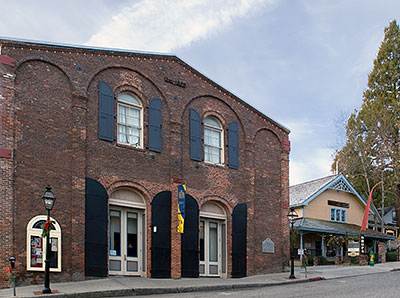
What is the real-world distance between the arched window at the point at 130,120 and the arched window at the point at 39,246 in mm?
4280

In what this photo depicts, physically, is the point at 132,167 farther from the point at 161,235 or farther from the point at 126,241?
the point at 161,235

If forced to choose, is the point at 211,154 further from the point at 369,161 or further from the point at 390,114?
the point at 390,114

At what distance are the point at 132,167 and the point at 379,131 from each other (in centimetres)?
2932

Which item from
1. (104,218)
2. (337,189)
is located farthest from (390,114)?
(104,218)

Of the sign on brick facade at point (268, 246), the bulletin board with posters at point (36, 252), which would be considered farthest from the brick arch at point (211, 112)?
the bulletin board with posters at point (36, 252)

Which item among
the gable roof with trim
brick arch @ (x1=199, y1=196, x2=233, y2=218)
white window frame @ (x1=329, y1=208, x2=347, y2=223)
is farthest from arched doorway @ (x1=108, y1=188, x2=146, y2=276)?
white window frame @ (x1=329, y1=208, x2=347, y2=223)

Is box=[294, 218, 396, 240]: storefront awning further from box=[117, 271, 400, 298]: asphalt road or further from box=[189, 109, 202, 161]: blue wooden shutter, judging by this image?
box=[117, 271, 400, 298]: asphalt road

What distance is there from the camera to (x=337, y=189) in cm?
3881

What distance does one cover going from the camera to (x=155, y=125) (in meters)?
20.5

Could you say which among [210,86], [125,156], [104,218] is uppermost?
[210,86]

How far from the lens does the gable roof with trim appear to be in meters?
36.3

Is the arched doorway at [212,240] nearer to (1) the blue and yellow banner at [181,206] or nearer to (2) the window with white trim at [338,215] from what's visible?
(1) the blue and yellow banner at [181,206]

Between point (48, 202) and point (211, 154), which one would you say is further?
point (211, 154)

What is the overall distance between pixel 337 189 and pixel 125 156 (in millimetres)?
23284
